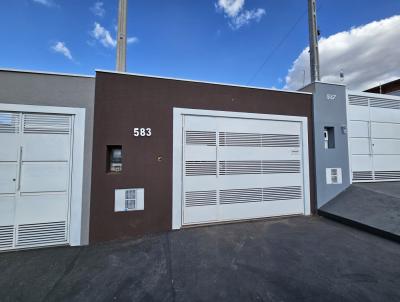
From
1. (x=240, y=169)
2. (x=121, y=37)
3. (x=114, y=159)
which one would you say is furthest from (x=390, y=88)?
(x=114, y=159)

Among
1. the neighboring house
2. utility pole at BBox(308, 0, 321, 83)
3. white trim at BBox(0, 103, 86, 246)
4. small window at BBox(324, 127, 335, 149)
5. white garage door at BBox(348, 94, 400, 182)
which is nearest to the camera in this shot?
white trim at BBox(0, 103, 86, 246)

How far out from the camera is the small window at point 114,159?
3.93 metres

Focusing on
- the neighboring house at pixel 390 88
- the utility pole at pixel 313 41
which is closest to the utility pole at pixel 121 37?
the utility pole at pixel 313 41

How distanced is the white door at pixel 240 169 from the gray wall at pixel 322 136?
1.79 feet

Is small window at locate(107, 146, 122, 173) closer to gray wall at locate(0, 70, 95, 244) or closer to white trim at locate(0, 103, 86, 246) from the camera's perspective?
gray wall at locate(0, 70, 95, 244)

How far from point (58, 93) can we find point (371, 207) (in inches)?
282

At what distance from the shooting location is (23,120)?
348cm

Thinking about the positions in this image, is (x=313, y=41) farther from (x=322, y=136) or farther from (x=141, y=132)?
(x=141, y=132)

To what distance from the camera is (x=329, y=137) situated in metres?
5.41

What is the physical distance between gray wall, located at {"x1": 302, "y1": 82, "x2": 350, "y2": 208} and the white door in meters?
0.55

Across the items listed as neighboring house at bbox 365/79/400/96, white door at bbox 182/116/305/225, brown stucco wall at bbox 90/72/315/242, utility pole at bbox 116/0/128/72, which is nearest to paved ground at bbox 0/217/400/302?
brown stucco wall at bbox 90/72/315/242

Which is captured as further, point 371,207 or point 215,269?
point 371,207

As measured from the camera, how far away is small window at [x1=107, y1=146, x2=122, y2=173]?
12.9 feet

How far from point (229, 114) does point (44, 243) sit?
4.61 meters
